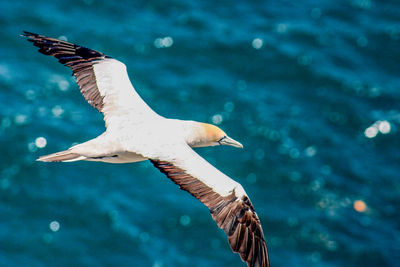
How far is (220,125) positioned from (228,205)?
348 inches

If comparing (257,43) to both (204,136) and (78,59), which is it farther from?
(204,136)

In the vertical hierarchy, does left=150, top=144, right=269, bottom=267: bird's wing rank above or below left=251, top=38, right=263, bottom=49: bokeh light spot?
below

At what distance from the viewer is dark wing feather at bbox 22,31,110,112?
416 inches

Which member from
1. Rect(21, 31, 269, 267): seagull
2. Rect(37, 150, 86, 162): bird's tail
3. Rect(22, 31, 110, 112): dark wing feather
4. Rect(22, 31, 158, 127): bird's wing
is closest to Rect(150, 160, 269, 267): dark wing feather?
Rect(21, 31, 269, 267): seagull

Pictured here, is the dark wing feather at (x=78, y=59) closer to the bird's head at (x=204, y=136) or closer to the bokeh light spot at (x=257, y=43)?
the bird's head at (x=204, y=136)

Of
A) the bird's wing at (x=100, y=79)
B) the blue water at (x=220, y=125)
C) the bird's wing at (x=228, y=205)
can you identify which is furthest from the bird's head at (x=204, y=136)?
the blue water at (x=220, y=125)

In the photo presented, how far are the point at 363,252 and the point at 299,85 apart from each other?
193 inches

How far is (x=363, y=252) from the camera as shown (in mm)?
16641

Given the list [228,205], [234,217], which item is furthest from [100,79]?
[234,217]

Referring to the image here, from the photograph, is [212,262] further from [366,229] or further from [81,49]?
[81,49]

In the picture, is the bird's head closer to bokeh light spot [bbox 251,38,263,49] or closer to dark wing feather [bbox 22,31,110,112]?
dark wing feather [bbox 22,31,110,112]

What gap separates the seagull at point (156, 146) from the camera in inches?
343

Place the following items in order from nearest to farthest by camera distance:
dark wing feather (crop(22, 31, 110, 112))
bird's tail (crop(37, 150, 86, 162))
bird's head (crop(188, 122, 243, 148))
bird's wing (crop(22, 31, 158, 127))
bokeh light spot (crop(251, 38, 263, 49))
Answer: bird's tail (crop(37, 150, 86, 162)) → bird's head (crop(188, 122, 243, 148)) → bird's wing (crop(22, 31, 158, 127)) → dark wing feather (crop(22, 31, 110, 112)) → bokeh light spot (crop(251, 38, 263, 49))

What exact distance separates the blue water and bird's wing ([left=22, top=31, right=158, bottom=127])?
5857mm
